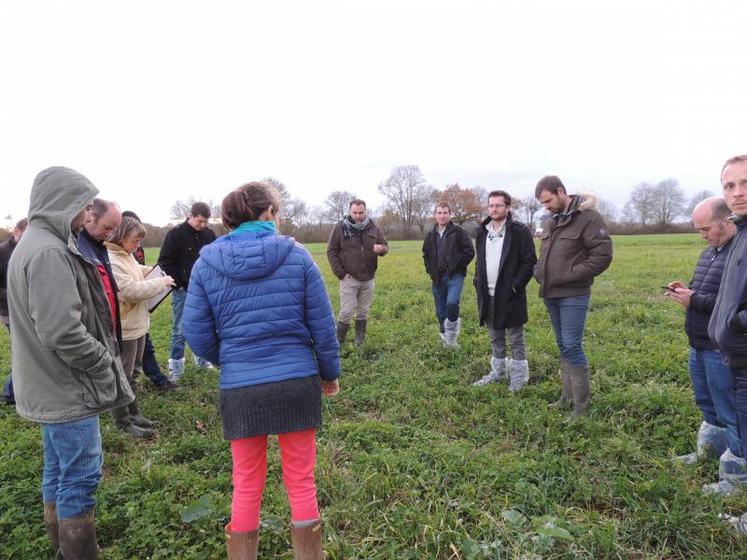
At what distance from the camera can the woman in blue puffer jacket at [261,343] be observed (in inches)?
96.1

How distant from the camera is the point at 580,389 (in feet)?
15.5

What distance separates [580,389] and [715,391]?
1.35 m

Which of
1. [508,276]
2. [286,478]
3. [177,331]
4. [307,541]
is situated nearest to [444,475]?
[307,541]

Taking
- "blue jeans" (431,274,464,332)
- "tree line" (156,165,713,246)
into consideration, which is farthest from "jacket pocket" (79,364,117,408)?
"tree line" (156,165,713,246)

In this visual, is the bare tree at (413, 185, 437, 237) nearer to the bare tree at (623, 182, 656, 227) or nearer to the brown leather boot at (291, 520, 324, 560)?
the bare tree at (623, 182, 656, 227)

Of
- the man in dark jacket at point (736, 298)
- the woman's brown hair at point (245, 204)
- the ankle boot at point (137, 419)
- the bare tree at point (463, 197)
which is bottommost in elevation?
the ankle boot at point (137, 419)

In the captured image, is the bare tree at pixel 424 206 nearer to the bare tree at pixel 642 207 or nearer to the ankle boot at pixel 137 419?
the bare tree at pixel 642 207

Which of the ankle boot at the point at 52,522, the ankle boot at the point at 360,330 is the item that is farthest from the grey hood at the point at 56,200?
the ankle boot at the point at 360,330

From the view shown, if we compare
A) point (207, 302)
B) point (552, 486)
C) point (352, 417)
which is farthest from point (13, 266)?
point (552, 486)

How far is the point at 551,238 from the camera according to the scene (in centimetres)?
479

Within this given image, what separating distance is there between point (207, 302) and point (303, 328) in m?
0.53

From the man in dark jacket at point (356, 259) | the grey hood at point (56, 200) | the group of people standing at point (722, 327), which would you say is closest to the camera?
the grey hood at point (56, 200)

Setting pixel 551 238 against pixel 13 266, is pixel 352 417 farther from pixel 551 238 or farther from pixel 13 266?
pixel 13 266

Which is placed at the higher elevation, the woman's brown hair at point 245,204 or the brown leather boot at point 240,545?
the woman's brown hair at point 245,204
